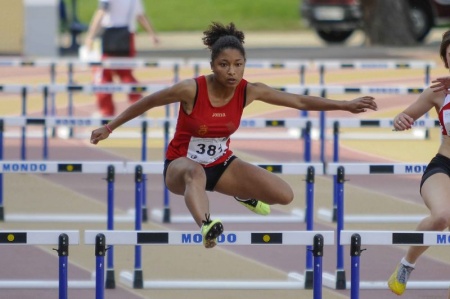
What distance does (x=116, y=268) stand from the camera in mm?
10023

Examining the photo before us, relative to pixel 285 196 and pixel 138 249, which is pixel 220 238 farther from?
pixel 138 249

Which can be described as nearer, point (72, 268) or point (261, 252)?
point (72, 268)

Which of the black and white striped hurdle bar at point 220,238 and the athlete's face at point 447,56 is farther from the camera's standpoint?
the athlete's face at point 447,56

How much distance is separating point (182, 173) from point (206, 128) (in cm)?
32

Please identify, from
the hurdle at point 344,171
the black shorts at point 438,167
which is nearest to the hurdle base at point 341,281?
the hurdle at point 344,171

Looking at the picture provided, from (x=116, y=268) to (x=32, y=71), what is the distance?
16.9m

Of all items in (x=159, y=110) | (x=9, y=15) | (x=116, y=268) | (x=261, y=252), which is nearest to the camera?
(x=116, y=268)

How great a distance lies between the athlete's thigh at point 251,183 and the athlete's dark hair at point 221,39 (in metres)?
0.72

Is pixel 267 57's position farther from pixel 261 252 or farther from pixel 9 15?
pixel 261 252

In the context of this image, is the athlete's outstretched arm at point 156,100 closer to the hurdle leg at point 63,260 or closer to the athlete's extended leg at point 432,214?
the hurdle leg at point 63,260

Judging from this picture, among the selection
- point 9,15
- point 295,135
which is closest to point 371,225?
point 295,135

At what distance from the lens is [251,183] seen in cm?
818

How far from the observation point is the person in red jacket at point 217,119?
7.85 metres

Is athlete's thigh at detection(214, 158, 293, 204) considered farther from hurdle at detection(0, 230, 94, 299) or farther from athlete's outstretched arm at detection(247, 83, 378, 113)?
hurdle at detection(0, 230, 94, 299)
